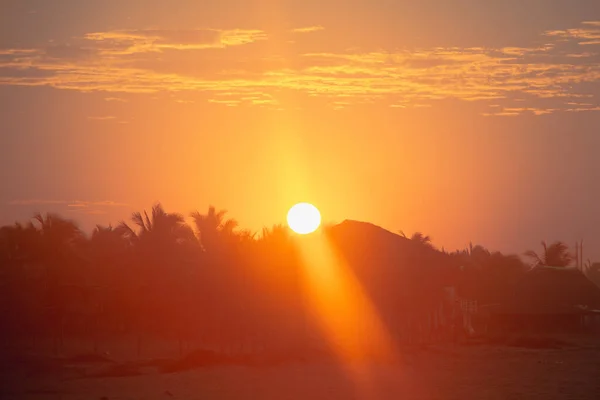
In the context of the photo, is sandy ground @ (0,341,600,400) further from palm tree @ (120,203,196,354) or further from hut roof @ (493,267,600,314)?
hut roof @ (493,267,600,314)

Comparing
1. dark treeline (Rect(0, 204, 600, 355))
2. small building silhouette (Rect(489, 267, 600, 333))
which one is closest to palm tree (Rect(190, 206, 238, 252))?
dark treeline (Rect(0, 204, 600, 355))

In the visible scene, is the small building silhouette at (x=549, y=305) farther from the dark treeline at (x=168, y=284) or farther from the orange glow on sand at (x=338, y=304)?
the orange glow on sand at (x=338, y=304)

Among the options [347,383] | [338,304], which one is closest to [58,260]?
[338,304]

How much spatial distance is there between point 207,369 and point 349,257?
43.6 feet

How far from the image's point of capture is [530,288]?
54406 mm

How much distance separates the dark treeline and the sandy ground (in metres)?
6.39

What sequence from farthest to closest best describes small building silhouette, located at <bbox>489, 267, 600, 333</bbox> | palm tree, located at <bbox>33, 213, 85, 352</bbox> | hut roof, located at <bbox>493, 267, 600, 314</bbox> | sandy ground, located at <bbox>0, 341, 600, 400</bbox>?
hut roof, located at <bbox>493, 267, 600, 314</bbox> → small building silhouette, located at <bbox>489, 267, 600, 333</bbox> → palm tree, located at <bbox>33, 213, 85, 352</bbox> → sandy ground, located at <bbox>0, 341, 600, 400</bbox>

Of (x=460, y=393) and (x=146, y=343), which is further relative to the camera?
(x=146, y=343)

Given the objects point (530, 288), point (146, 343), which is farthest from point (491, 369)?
point (530, 288)

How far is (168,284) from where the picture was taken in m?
39.1

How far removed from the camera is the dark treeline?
3825 cm

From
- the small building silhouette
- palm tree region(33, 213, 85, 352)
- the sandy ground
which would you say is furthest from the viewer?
the small building silhouette

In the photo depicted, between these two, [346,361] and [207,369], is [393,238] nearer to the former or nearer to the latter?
[346,361]

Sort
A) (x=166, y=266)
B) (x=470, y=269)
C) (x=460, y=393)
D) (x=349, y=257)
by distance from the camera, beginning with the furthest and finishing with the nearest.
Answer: (x=470, y=269) → (x=349, y=257) → (x=166, y=266) → (x=460, y=393)
